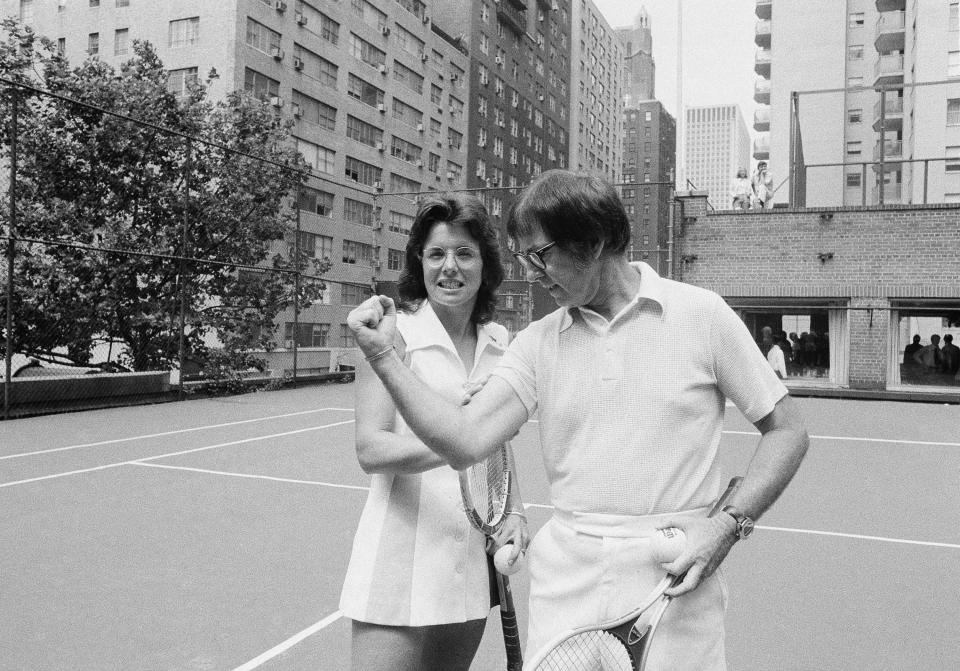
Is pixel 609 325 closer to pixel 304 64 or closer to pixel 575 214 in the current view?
pixel 575 214

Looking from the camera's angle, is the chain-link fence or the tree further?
the tree

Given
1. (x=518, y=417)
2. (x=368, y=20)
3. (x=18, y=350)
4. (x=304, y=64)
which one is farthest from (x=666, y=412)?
(x=368, y=20)

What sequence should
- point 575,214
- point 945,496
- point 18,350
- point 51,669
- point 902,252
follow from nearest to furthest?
point 575,214 → point 51,669 → point 945,496 → point 18,350 → point 902,252

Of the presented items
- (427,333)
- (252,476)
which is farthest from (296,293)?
(427,333)

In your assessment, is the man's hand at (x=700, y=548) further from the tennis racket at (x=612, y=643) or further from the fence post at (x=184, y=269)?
the fence post at (x=184, y=269)

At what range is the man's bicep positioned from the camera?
A: 163cm

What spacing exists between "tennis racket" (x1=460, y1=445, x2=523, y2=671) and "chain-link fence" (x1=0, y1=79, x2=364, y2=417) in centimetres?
1142

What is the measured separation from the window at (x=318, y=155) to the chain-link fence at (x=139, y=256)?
27256 mm

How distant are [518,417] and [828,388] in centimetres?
1837

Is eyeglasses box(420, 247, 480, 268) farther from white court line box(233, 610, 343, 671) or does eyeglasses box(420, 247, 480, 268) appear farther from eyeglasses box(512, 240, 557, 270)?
white court line box(233, 610, 343, 671)

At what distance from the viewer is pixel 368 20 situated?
5088cm

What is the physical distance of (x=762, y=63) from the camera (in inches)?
2357

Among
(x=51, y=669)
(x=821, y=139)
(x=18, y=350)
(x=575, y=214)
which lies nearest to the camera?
(x=575, y=214)

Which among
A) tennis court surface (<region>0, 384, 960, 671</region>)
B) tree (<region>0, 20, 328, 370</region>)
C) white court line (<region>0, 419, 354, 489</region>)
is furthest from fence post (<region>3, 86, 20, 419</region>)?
white court line (<region>0, 419, 354, 489</region>)
